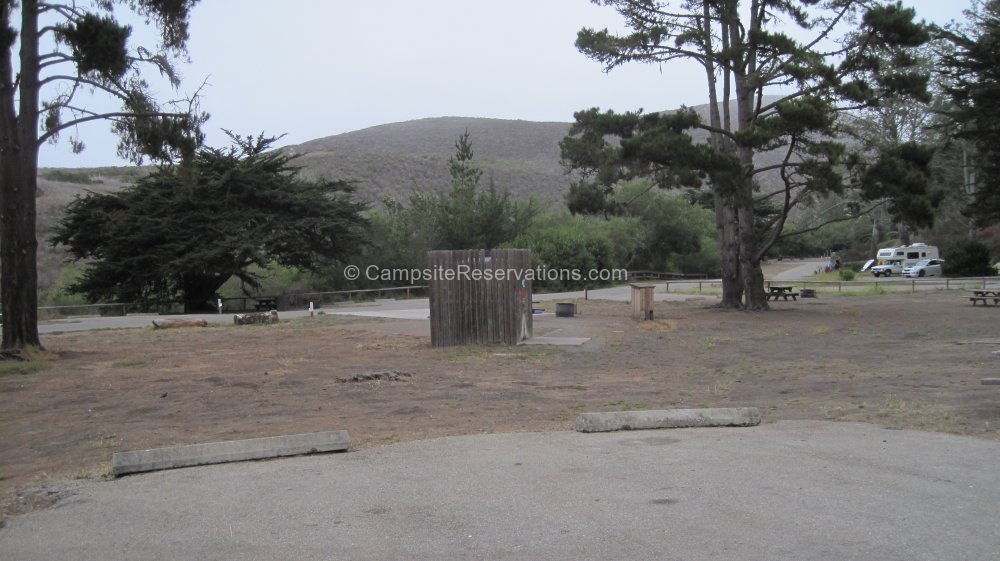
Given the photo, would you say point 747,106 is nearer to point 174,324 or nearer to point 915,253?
point 174,324

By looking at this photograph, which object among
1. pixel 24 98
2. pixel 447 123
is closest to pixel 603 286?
pixel 24 98

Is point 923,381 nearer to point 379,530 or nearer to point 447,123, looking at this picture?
point 379,530

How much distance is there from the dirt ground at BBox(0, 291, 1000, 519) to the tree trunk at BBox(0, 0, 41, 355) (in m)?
1.17

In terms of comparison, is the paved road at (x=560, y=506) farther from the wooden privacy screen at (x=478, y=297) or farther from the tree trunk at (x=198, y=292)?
the tree trunk at (x=198, y=292)

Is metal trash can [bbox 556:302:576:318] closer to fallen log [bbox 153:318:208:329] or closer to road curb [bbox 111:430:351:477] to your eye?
fallen log [bbox 153:318:208:329]

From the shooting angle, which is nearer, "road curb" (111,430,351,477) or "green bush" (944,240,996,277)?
"road curb" (111,430,351,477)

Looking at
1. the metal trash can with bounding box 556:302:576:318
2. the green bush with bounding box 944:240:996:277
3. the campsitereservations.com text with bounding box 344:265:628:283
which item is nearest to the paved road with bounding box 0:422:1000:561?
the metal trash can with bounding box 556:302:576:318

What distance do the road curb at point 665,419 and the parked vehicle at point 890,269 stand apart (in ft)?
200

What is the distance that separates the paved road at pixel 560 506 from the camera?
5.05 m

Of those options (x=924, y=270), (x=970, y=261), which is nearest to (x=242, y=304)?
(x=970, y=261)

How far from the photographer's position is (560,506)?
5.92 m

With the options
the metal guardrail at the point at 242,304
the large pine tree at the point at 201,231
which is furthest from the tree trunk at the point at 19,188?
the large pine tree at the point at 201,231

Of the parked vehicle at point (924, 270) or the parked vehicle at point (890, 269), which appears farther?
the parked vehicle at point (890, 269)

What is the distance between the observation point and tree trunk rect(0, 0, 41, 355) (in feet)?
57.3
